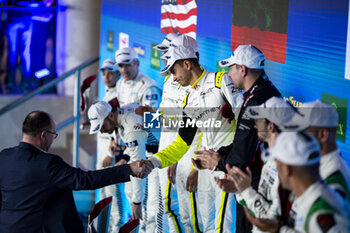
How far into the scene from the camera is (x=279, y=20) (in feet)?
12.3

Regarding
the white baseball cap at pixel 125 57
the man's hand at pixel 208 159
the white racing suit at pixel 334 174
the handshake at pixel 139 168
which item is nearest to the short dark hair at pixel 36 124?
the handshake at pixel 139 168

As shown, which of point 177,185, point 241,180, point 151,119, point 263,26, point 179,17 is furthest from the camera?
point 179,17

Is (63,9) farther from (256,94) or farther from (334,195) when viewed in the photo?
(334,195)

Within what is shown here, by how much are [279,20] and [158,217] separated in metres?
2.22

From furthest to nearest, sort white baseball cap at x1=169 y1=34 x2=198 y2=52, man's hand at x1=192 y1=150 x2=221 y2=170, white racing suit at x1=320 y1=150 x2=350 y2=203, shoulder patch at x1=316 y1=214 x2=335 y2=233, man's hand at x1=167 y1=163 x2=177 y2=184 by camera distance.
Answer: man's hand at x1=167 y1=163 x2=177 y2=184
white baseball cap at x1=169 y1=34 x2=198 y2=52
man's hand at x1=192 y1=150 x2=221 y2=170
white racing suit at x1=320 y1=150 x2=350 y2=203
shoulder patch at x1=316 y1=214 x2=335 y2=233

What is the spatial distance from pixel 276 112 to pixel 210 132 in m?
1.23

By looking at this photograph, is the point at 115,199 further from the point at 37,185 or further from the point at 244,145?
the point at 244,145

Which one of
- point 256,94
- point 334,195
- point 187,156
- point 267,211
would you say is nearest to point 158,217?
point 187,156

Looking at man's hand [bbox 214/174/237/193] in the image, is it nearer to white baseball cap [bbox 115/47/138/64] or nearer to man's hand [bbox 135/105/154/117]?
man's hand [bbox 135/105/154/117]

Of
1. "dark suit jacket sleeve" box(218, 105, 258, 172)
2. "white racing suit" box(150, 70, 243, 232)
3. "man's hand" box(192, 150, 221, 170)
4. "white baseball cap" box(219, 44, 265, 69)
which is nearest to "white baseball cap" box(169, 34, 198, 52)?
"white racing suit" box(150, 70, 243, 232)

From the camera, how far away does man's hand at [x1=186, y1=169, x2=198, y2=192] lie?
4.23m

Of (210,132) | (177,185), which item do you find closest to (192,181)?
(177,185)

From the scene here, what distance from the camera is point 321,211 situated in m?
2.11

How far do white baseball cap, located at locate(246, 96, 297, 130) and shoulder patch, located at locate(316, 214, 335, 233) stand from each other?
2.09 feet
